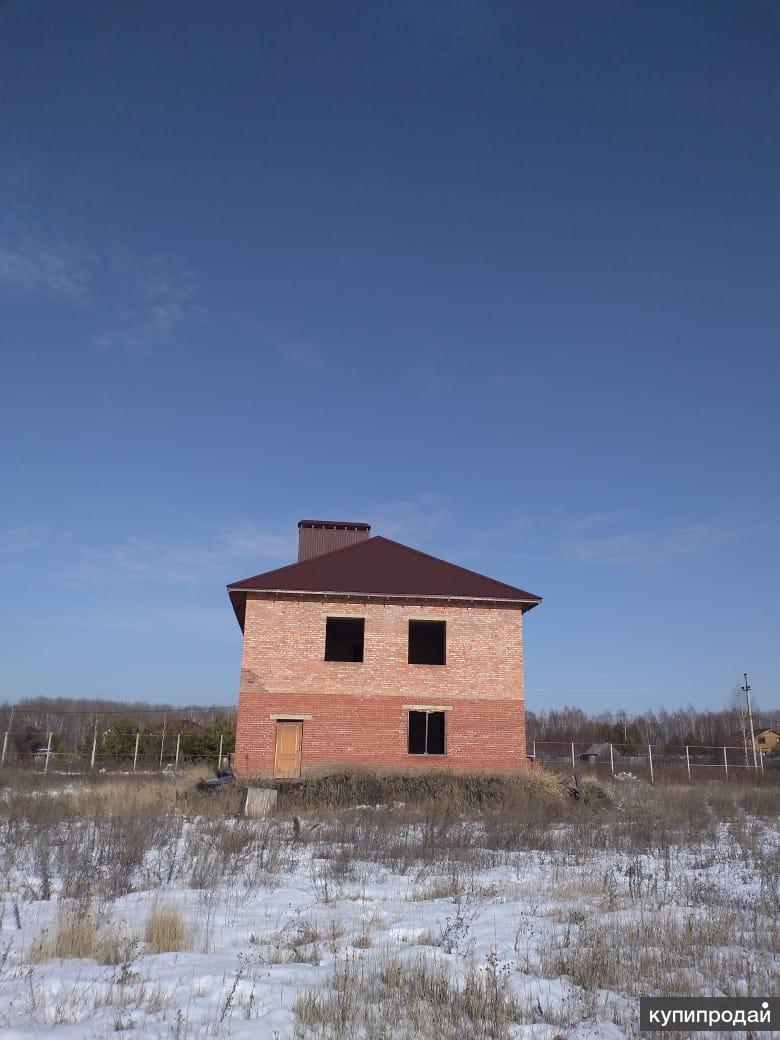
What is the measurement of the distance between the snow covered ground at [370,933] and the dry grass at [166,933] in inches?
1.6

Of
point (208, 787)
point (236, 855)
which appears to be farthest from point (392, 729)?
point (236, 855)

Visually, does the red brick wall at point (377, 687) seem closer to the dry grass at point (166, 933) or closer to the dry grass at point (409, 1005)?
the dry grass at point (166, 933)

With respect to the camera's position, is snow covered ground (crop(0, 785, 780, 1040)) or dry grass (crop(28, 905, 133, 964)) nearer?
snow covered ground (crop(0, 785, 780, 1040))

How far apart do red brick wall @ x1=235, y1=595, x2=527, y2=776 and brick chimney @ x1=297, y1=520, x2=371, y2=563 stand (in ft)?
15.6

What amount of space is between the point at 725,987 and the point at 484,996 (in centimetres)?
159

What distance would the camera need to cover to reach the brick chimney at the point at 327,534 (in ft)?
82.7

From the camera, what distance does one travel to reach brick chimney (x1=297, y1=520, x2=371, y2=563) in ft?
82.7

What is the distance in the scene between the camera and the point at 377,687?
20266 mm

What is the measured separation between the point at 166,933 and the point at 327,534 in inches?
783

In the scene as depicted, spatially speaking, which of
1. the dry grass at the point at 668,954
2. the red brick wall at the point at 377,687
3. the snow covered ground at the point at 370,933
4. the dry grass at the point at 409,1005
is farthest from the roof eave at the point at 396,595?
the dry grass at the point at 409,1005

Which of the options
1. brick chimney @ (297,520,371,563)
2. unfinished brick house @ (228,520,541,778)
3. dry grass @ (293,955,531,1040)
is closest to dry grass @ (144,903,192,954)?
dry grass @ (293,955,531,1040)

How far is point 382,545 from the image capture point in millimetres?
23016

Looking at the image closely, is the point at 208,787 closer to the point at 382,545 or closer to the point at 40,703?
the point at 382,545

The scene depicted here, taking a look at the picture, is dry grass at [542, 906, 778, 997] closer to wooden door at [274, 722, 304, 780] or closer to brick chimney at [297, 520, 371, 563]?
wooden door at [274, 722, 304, 780]
